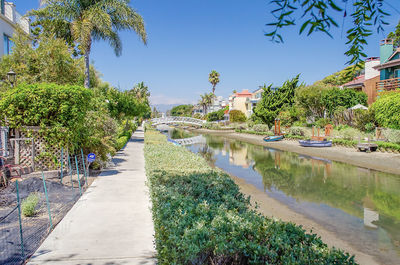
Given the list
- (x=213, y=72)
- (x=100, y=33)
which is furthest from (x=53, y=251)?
(x=213, y=72)

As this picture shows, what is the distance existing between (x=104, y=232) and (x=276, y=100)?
1637 inches

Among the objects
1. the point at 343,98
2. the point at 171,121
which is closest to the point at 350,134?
the point at 343,98

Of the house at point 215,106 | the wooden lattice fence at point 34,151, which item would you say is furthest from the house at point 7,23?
the house at point 215,106

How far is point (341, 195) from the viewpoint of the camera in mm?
13812

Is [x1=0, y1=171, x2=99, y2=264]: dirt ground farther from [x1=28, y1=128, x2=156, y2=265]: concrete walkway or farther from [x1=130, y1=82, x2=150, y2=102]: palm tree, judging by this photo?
[x1=130, y1=82, x2=150, y2=102]: palm tree

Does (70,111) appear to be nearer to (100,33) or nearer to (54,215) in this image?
(54,215)

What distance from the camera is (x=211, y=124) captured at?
70.8 metres

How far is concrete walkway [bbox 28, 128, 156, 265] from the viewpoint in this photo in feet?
16.7

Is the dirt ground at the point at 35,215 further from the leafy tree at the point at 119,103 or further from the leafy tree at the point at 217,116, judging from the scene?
the leafy tree at the point at 217,116

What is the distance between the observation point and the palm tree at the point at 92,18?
67.0ft

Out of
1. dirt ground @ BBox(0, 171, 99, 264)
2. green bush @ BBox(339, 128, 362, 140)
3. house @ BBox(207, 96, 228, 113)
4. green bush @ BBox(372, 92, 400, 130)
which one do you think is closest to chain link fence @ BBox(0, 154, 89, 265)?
dirt ground @ BBox(0, 171, 99, 264)

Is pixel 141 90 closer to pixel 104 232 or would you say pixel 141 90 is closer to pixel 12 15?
pixel 12 15

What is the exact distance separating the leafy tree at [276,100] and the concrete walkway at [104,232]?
37.8 meters

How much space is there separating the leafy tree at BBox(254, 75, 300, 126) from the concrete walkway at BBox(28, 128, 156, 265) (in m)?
37.8
